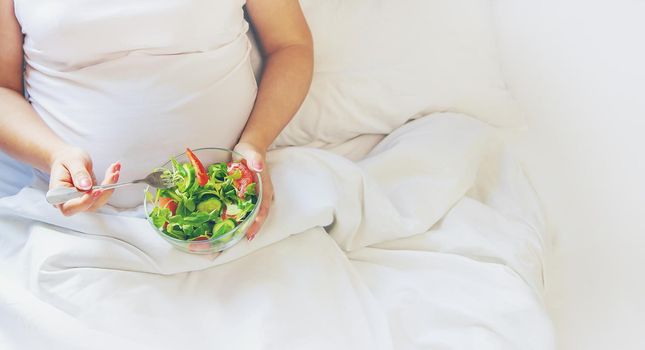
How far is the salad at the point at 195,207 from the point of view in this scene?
26.6 inches

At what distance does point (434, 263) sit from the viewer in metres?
0.81

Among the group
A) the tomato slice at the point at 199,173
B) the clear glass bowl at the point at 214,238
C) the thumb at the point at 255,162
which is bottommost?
the clear glass bowl at the point at 214,238

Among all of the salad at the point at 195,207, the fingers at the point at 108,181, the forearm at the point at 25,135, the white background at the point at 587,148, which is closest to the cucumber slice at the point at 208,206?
the salad at the point at 195,207

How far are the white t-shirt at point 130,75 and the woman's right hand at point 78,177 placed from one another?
52 millimetres

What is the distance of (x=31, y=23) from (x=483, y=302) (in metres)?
0.73

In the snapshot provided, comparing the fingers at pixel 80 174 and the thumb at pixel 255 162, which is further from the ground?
the thumb at pixel 255 162

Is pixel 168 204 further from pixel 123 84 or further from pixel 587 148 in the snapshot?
pixel 587 148

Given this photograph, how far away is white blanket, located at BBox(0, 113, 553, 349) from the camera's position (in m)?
0.71

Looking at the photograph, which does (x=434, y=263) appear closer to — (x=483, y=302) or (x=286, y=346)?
(x=483, y=302)

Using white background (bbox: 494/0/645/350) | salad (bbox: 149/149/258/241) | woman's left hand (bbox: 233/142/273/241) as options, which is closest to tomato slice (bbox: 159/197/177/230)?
salad (bbox: 149/149/258/241)

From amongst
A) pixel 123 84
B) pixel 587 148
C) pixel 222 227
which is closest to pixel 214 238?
pixel 222 227

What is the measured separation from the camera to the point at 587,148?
99 cm

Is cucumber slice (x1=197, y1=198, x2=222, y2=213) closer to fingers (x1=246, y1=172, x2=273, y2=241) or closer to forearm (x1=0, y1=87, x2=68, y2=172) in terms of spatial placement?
fingers (x1=246, y1=172, x2=273, y2=241)

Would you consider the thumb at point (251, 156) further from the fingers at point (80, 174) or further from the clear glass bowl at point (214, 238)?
the fingers at point (80, 174)
